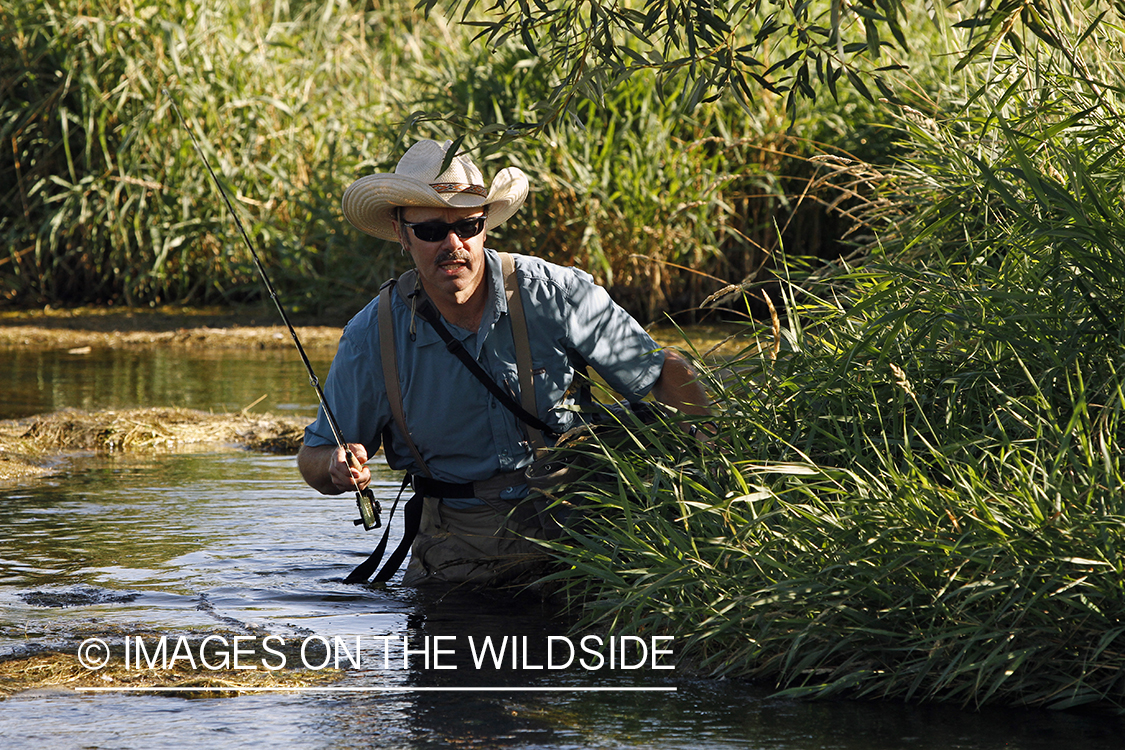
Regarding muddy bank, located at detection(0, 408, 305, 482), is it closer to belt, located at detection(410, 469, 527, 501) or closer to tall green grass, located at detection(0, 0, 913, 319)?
belt, located at detection(410, 469, 527, 501)

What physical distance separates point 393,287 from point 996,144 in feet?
6.99

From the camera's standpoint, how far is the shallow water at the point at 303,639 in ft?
10.4

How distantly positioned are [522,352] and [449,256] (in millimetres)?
348

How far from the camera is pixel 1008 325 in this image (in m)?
3.93

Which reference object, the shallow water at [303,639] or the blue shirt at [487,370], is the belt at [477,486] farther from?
the shallow water at [303,639]

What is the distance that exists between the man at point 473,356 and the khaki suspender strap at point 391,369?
1 centimetres

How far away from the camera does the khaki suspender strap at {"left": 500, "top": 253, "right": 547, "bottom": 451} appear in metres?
4.36

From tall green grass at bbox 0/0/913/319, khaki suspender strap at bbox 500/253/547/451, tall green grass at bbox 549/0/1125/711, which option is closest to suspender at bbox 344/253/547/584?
khaki suspender strap at bbox 500/253/547/451

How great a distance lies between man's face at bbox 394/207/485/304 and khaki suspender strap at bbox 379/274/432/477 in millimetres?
153

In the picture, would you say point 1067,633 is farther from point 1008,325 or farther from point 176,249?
point 176,249

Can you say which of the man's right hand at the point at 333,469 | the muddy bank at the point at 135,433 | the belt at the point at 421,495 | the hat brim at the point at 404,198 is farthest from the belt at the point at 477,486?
the muddy bank at the point at 135,433

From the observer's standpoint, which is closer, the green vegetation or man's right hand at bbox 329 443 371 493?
the green vegetation

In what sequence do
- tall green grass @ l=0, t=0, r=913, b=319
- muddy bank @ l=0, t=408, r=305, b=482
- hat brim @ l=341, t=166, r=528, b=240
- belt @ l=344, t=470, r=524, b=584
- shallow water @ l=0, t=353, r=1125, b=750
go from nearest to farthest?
shallow water @ l=0, t=353, r=1125, b=750, hat brim @ l=341, t=166, r=528, b=240, belt @ l=344, t=470, r=524, b=584, muddy bank @ l=0, t=408, r=305, b=482, tall green grass @ l=0, t=0, r=913, b=319

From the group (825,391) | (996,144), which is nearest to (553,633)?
(825,391)
